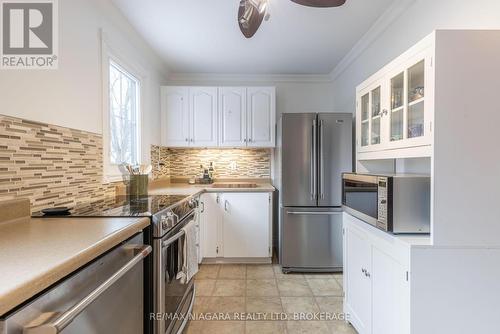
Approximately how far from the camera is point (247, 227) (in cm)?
314

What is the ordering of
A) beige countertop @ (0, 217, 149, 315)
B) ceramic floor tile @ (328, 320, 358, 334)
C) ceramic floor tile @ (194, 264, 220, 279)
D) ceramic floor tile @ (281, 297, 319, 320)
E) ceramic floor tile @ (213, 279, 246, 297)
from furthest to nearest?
ceramic floor tile @ (194, 264, 220, 279) → ceramic floor tile @ (213, 279, 246, 297) → ceramic floor tile @ (281, 297, 319, 320) → ceramic floor tile @ (328, 320, 358, 334) → beige countertop @ (0, 217, 149, 315)

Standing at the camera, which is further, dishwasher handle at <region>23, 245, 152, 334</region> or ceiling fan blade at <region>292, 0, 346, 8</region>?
ceiling fan blade at <region>292, 0, 346, 8</region>

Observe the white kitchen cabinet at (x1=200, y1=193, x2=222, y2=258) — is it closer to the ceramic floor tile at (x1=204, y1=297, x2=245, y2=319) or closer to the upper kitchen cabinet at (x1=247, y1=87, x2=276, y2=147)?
the ceramic floor tile at (x1=204, y1=297, x2=245, y2=319)

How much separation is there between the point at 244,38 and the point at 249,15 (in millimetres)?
1235

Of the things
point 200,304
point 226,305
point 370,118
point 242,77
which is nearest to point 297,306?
point 226,305

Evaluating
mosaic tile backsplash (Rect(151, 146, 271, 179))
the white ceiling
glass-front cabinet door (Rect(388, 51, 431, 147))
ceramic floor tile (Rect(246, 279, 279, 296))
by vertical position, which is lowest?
ceramic floor tile (Rect(246, 279, 279, 296))

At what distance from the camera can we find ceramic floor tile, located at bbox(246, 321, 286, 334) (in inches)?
75.7

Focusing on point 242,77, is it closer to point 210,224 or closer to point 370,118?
point 210,224

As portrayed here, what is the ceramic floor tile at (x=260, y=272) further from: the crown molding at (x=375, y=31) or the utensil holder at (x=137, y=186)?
the crown molding at (x=375, y=31)

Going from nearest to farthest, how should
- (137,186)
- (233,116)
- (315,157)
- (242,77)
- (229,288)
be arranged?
(137,186) < (229,288) < (315,157) < (233,116) < (242,77)

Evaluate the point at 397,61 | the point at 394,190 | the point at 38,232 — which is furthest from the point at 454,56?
the point at 38,232

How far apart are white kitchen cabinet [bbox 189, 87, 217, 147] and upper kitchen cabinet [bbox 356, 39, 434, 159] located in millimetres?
1892

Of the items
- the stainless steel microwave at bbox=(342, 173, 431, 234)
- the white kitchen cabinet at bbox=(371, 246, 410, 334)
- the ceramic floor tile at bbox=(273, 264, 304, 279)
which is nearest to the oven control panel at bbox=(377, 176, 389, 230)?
the stainless steel microwave at bbox=(342, 173, 431, 234)

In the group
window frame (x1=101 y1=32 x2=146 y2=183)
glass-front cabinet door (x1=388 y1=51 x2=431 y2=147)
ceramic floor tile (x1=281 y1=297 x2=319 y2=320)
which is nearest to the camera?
glass-front cabinet door (x1=388 y1=51 x2=431 y2=147)
